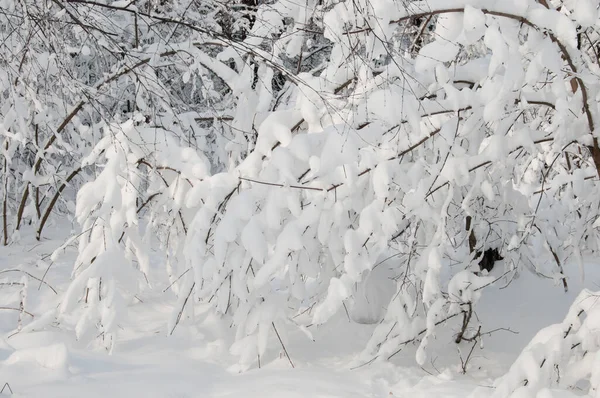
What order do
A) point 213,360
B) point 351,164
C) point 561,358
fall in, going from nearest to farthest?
point 561,358, point 351,164, point 213,360

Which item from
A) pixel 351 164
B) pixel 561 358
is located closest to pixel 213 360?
pixel 351 164

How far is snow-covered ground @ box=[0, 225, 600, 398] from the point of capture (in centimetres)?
283

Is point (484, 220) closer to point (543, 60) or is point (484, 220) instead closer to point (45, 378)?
point (543, 60)

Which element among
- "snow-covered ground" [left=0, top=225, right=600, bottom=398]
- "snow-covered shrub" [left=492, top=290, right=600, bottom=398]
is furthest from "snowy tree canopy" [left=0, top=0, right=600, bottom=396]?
"snow-covered ground" [left=0, top=225, right=600, bottom=398]

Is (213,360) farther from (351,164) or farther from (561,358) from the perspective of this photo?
(561,358)

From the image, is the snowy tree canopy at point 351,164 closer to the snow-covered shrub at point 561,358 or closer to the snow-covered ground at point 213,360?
the snow-covered shrub at point 561,358

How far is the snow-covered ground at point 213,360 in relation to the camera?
9.29ft

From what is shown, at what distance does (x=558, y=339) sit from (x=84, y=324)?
2.22 m

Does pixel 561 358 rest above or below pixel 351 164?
below

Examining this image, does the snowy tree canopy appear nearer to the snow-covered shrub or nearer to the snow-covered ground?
the snow-covered shrub

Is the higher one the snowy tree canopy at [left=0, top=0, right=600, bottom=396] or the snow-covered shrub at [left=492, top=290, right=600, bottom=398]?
the snowy tree canopy at [left=0, top=0, right=600, bottom=396]

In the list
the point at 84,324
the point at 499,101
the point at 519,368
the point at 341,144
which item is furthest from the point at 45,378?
the point at 499,101

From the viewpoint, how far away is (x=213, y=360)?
131 inches

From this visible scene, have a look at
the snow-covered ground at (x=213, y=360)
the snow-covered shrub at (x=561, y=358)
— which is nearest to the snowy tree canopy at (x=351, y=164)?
the snow-covered shrub at (x=561, y=358)
